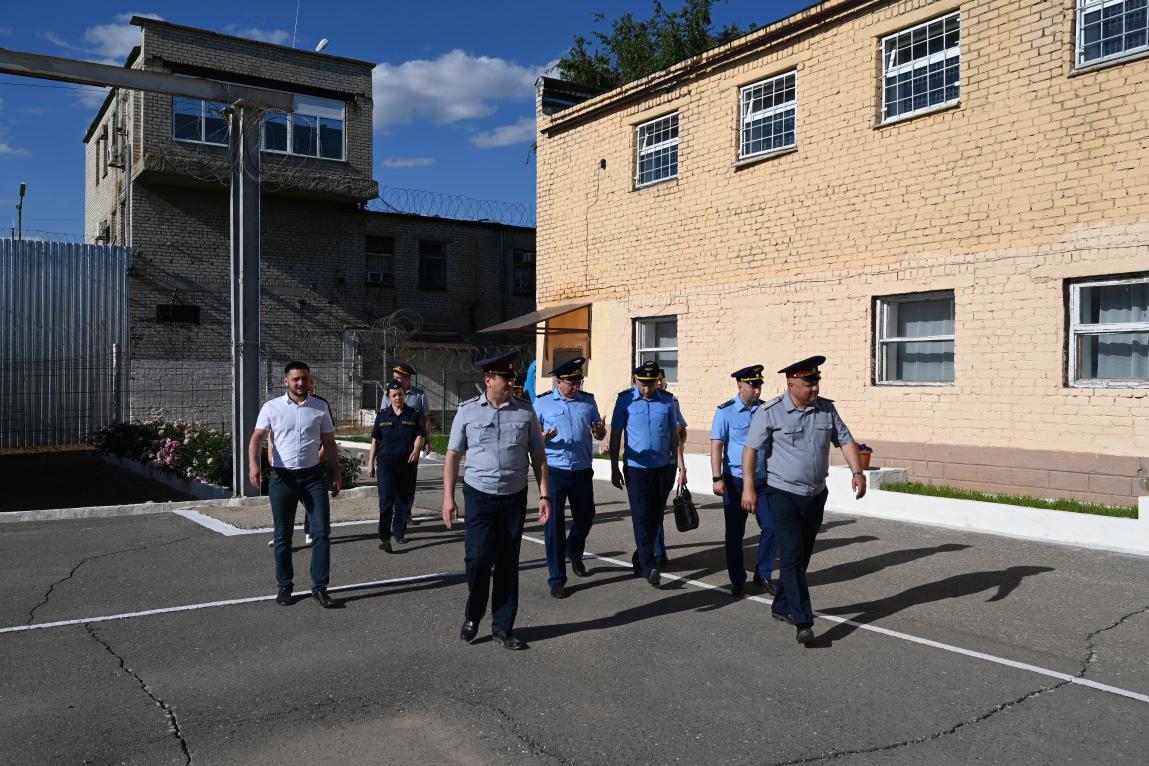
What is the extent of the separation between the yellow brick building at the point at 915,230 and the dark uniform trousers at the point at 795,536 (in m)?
6.41

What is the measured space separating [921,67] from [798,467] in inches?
370

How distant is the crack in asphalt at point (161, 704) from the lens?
14.9 ft

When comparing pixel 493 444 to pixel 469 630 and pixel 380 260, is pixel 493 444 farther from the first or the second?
pixel 380 260

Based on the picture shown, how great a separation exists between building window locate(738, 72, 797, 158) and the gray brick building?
1125 cm

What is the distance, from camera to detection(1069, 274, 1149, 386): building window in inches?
443

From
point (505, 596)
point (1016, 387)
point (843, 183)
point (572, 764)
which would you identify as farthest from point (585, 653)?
point (843, 183)

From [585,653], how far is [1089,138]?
918cm

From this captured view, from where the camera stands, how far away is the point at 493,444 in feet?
20.9

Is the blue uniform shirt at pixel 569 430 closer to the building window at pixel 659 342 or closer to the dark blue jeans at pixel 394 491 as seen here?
the dark blue jeans at pixel 394 491

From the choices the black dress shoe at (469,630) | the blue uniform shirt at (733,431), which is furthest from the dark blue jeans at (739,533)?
the black dress shoe at (469,630)

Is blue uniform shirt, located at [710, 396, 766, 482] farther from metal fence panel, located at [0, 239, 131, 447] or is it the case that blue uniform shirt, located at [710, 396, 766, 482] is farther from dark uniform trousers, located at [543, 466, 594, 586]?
metal fence panel, located at [0, 239, 131, 447]

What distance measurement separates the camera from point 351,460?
14695 millimetres

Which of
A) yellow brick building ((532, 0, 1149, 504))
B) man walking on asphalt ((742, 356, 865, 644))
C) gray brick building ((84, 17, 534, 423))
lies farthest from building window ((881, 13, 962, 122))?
gray brick building ((84, 17, 534, 423))

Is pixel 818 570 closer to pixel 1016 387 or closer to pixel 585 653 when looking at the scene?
pixel 585 653
